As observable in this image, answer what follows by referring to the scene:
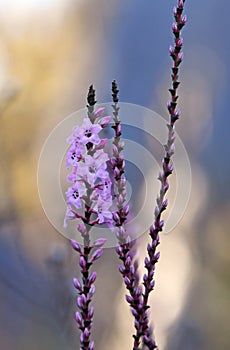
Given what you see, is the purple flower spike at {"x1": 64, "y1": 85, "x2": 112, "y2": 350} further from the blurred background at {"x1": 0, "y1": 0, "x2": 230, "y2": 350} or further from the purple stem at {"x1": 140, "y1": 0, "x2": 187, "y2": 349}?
the blurred background at {"x1": 0, "y1": 0, "x2": 230, "y2": 350}

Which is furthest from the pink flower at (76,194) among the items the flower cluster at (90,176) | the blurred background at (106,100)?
the blurred background at (106,100)

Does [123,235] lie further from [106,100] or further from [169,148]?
[106,100]

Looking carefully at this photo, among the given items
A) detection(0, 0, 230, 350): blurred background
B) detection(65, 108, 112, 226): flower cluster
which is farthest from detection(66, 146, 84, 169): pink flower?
detection(0, 0, 230, 350): blurred background

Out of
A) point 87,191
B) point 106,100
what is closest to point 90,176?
point 87,191

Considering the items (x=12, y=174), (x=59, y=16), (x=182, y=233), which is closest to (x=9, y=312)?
(x=12, y=174)

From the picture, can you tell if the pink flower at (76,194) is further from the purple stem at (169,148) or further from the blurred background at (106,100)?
the blurred background at (106,100)

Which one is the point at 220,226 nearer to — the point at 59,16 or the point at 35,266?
the point at 35,266
